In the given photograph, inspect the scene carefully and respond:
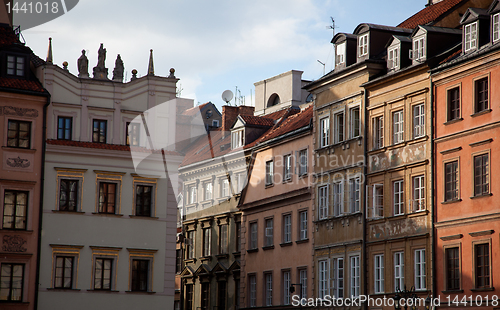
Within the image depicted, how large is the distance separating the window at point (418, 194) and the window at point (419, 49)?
18.8 ft

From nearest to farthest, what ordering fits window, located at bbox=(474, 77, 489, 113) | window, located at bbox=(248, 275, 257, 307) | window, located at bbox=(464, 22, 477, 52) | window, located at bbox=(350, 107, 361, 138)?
window, located at bbox=(474, 77, 489, 113) < window, located at bbox=(464, 22, 477, 52) < window, located at bbox=(350, 107, 361, 138) < window, located at bbox=(248, 275, 257, 307)

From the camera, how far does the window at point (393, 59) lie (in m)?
43.5

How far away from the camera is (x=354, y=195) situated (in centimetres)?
4603

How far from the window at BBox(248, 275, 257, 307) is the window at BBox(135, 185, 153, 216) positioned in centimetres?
1233

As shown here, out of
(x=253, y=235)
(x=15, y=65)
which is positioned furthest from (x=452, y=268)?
(x=15, y=65)

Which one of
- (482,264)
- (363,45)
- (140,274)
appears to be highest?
(363,45)

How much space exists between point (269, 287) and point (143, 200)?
11930 millimetres

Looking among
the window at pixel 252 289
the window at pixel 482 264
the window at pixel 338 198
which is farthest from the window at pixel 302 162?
the window at pixel 482 264

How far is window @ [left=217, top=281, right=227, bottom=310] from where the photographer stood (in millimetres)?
59438

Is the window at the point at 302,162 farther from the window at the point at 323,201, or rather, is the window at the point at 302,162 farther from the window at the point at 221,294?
the window at the point at 221,294

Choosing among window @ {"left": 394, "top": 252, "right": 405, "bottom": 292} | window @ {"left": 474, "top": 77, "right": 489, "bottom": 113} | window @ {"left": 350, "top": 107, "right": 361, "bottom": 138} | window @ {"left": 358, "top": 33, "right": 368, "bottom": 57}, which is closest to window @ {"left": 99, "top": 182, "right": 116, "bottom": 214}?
window @ {"left": 350, "top": 107, "right": 361, "bottom": 138}

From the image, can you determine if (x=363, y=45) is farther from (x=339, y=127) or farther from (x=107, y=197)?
(x=107, y=197)

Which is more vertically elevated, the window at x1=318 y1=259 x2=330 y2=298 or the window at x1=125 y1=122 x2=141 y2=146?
the window at x1=125 y1=122 x2=141 y2=146

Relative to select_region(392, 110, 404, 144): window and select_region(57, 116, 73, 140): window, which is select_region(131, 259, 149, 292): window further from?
select_region(392, 110, 404, 144): window
